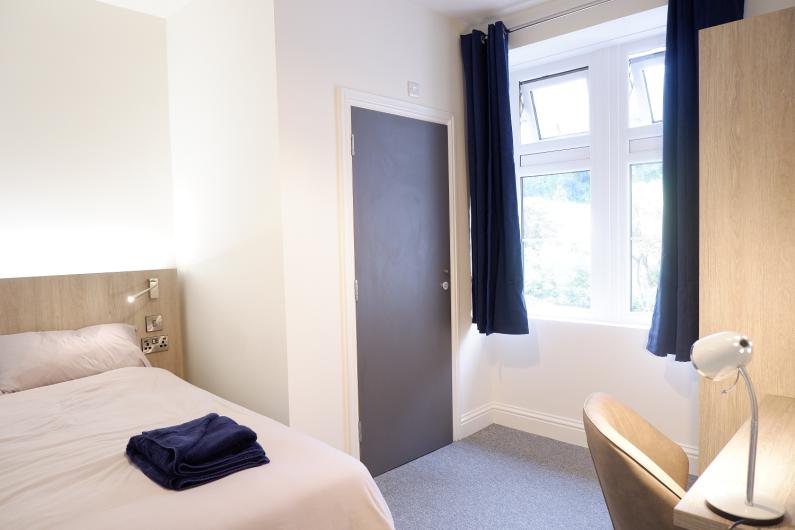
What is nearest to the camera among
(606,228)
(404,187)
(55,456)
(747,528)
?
(747,528)

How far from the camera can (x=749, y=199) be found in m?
2.06

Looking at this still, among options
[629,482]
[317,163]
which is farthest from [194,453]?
[317,163]

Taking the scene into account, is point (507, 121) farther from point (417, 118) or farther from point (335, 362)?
point (335, 362)

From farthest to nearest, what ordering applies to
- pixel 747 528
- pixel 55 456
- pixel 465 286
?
pixel 465 286
pixel 55 456
pixel 747 528

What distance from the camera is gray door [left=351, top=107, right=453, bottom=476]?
9.70 ft

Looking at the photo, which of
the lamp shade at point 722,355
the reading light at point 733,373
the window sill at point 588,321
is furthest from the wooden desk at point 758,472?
the window sill at point 588,321

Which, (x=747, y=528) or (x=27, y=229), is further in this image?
(x=27, y=229)

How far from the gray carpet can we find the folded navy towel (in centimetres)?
104

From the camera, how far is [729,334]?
3.92ft

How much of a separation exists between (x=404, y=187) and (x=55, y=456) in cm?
205

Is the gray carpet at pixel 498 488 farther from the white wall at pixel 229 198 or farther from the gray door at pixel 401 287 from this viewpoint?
the white wall at pixel 229 198

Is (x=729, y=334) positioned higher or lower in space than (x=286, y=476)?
higher

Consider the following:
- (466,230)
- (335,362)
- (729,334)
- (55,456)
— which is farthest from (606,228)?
(55,456)

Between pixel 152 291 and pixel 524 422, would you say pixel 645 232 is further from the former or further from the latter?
pixel 152 291
